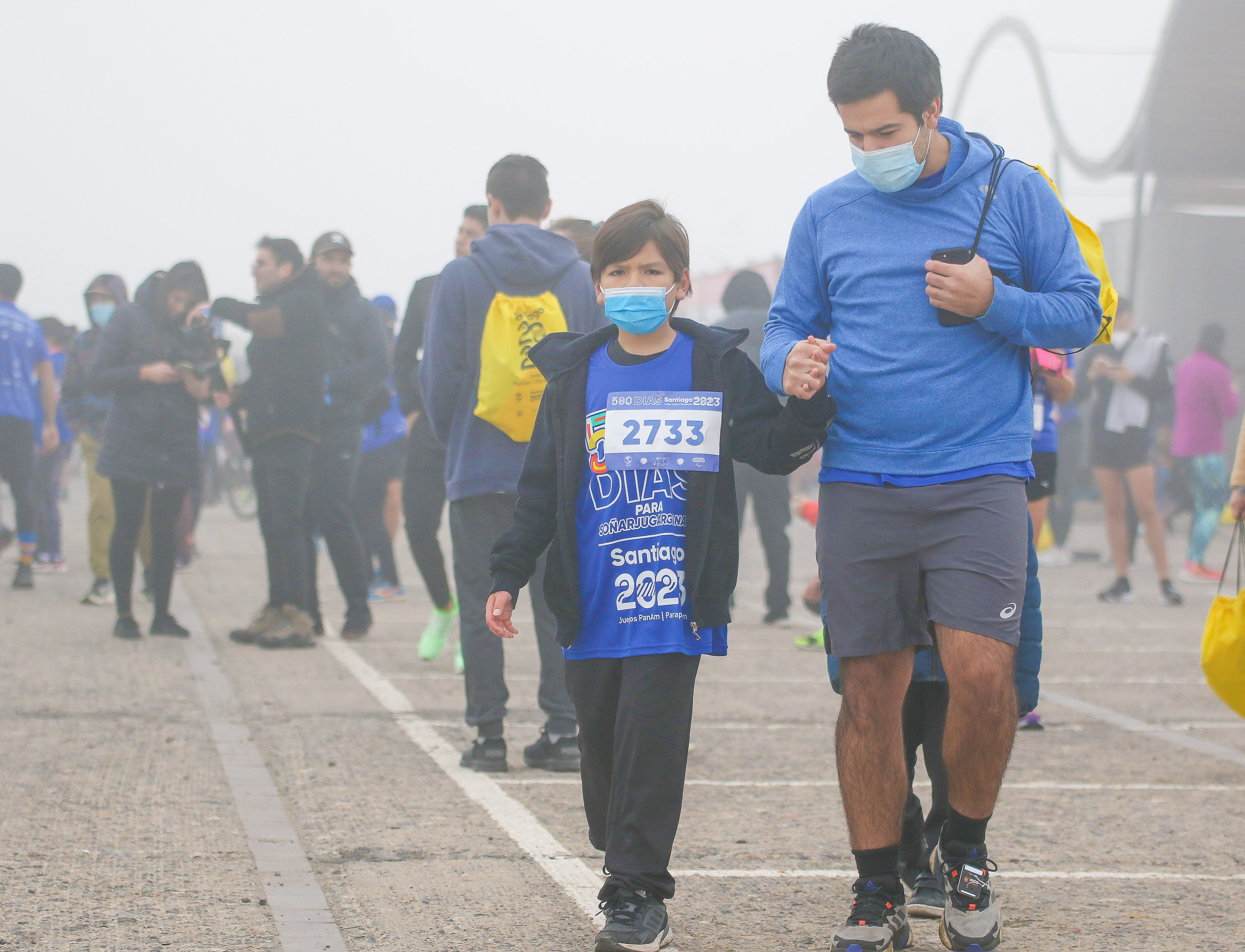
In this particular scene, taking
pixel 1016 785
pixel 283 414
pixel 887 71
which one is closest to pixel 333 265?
pixel 283 414

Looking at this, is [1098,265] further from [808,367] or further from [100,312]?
[100,312]

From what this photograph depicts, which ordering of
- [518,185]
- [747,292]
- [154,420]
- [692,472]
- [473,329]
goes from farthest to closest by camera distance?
[747,292] < [154,420] < [518,185] < [473,329] < [692,472]

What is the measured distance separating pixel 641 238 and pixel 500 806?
2005mm

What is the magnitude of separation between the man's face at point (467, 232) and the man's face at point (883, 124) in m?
4.56

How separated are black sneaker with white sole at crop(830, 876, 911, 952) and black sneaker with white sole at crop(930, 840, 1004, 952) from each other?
0.34 ft

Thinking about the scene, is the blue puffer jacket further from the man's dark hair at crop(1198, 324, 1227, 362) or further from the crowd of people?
the man's dark hair at crop(1198, 324, 1227, 362)

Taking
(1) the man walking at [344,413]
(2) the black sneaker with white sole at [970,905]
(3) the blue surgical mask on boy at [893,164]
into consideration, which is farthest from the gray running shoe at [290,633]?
(3) the blue surgical mask on boy at [893,164]

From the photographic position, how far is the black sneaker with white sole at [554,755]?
17.4 feet

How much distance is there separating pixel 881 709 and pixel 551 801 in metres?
1.73

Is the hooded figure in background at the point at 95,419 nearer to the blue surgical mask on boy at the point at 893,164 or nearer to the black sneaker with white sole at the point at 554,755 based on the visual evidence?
the black sneaker with white sole at the point at 554,755

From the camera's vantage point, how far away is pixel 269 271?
8.38m

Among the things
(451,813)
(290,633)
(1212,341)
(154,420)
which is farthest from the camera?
(1212,341)

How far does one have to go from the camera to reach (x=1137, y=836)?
4.45 m

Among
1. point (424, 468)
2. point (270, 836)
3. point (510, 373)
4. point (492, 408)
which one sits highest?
point (510, 373)
